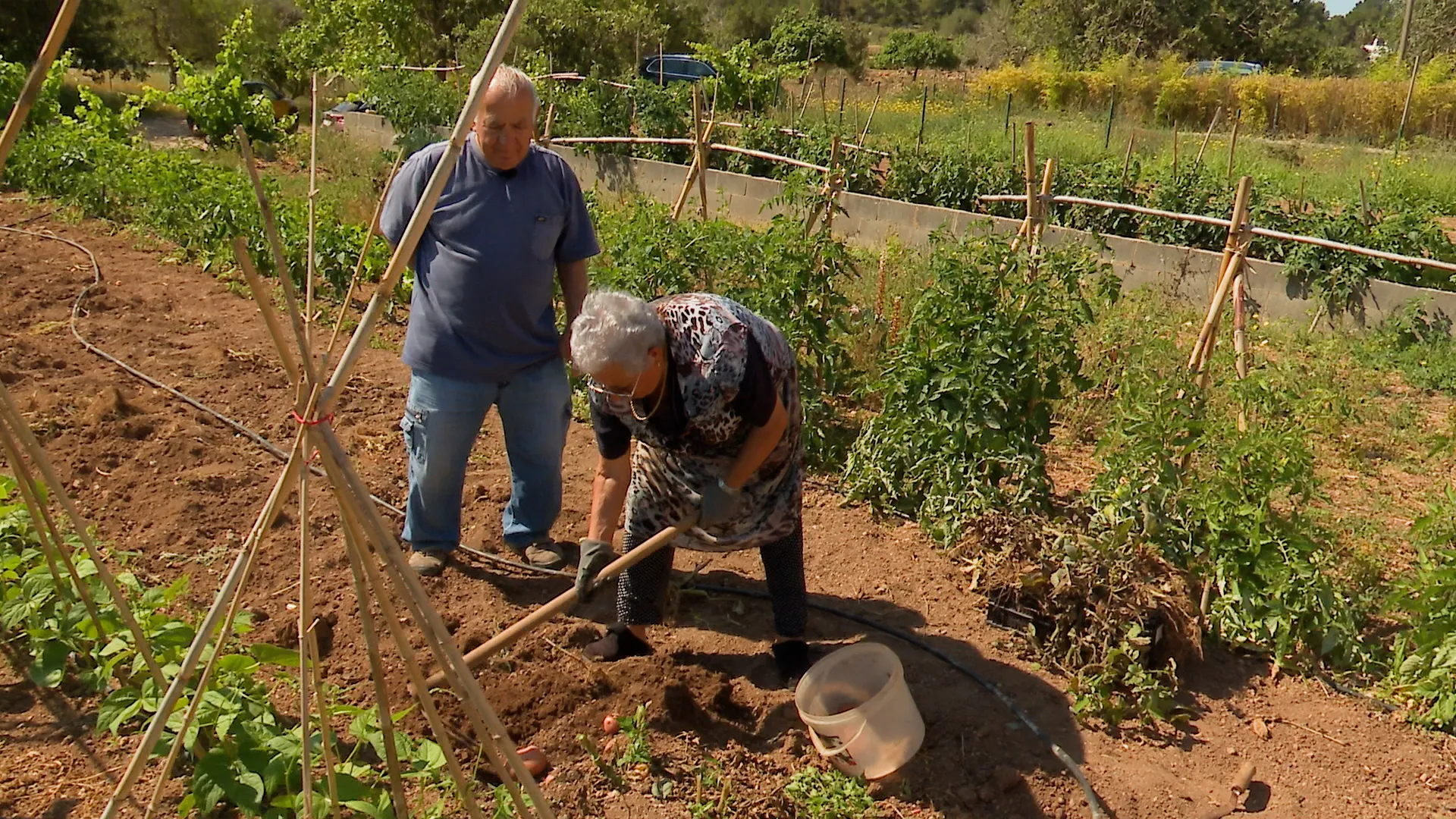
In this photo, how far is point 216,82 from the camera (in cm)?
1302

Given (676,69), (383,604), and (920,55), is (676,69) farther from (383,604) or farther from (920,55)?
(383,604)

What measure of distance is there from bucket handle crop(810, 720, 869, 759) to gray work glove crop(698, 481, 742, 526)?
656mm

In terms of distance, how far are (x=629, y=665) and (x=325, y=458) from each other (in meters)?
1.65

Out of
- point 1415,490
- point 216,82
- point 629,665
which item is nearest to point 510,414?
point 629,665

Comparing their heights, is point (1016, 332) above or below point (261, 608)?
above

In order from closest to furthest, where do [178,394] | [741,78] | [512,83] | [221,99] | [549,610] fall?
[549,610]
[512,83]
[178,394]
[221,99]
[741,78]

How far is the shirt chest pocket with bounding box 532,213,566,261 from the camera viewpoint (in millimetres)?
3455

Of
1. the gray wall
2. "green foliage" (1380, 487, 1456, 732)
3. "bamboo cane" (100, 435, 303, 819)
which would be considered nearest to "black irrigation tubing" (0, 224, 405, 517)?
"bamboo cane" (100, 435, 303, 819)

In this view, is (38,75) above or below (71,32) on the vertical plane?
below

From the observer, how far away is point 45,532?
2.89m

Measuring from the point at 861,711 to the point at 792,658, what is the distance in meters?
0.60

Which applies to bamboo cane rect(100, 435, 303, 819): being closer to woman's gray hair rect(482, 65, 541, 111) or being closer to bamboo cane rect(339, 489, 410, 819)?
bamboo cane rect(339, 489, 410, 819)

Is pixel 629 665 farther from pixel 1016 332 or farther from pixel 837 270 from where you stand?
pixel 837 270

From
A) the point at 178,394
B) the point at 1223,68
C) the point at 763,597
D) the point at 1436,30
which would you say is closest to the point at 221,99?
the point at 178,394
